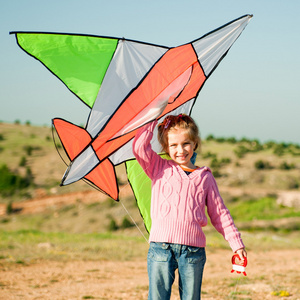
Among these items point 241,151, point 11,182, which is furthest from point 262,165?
point 11,182

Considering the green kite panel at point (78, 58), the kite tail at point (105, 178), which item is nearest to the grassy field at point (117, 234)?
the kite tail at point (105, 178)

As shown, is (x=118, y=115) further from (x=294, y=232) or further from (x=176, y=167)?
(x=294, y=232)

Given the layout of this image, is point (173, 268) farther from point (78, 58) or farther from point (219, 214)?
point (78, 58)

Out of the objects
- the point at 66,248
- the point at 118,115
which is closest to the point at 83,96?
the point at 118,115

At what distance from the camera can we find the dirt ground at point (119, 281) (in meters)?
5.61

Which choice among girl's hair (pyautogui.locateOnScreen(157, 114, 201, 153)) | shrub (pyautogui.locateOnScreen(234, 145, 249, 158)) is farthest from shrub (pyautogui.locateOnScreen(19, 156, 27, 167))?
girl's hair (pyautogui.locateOnScreen(157, 114, 201, 153))

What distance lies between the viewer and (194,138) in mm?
3070

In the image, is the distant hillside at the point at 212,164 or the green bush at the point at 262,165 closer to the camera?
the distant hillside at the point at 212,164

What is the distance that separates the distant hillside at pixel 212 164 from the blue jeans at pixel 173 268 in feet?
76.0

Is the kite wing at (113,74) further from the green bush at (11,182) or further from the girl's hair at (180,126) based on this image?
the green bush at (11,182)

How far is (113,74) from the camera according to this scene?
355cm

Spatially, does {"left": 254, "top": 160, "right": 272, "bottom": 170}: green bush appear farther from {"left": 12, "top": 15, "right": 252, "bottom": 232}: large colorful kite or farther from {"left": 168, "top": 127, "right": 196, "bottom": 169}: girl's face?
{"left": 168, "top": 127, "right": 196, "bottom": 169}: girl's face

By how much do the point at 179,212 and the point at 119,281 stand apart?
409cm

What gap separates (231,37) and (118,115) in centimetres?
107
